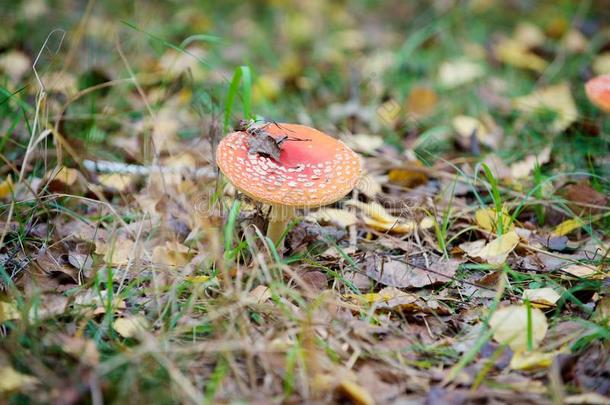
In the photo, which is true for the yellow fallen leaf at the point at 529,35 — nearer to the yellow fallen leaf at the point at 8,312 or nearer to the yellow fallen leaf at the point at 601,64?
the yellow fallen leaf at the point at 601,64

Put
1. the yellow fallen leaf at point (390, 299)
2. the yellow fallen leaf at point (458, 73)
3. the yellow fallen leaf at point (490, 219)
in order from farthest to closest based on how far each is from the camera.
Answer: the yellow fallen leaf at point (458, 73), the yellow fallen leaf at point (490, 219), the yellow fallen leaf at point (390, 299)

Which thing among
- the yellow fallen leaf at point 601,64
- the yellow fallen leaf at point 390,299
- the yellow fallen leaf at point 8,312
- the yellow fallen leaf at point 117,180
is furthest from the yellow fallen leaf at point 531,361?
the yellow fallen leaf at point 601,64

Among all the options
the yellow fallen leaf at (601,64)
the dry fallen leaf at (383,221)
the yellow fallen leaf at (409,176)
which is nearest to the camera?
the dry fallen leaf at (383,221)

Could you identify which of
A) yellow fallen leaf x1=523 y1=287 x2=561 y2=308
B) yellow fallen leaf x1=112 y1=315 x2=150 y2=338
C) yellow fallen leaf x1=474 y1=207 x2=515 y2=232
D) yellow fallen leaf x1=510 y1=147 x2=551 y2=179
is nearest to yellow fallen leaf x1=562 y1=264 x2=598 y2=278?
yellow fallen leaf x1=523 y1=287 x2=561 y2=308

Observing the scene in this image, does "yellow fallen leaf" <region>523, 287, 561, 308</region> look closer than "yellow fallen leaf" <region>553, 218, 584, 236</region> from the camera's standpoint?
Yes

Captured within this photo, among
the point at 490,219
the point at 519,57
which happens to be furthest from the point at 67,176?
the point at 519,57

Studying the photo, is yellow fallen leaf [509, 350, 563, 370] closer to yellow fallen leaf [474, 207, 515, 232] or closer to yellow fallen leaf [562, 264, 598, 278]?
yellow fallen leaf [562, 264, 598, 278]

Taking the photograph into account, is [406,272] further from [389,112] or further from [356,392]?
[389,112]
